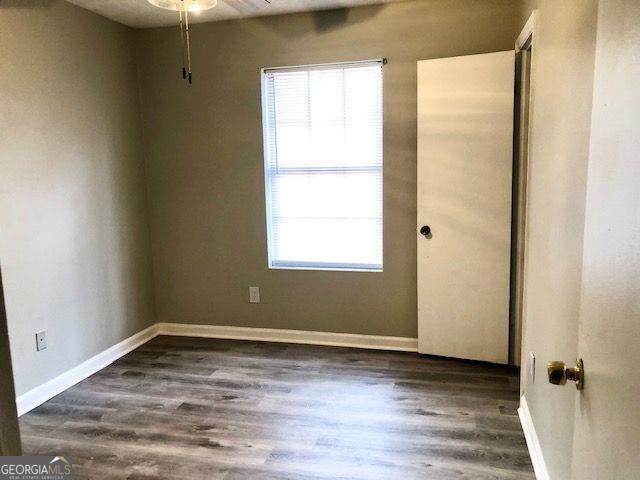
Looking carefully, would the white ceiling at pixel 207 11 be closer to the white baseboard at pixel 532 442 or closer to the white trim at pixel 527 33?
the white trim at pixel 527 33

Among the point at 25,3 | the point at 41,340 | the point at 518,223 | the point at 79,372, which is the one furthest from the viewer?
the point at 79,372

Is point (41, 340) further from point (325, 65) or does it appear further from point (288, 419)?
point (325, 65)

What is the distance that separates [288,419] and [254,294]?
1.38 m

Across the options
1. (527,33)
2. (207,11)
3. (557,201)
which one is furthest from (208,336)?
(527,33)

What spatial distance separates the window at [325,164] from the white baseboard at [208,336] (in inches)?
21.2

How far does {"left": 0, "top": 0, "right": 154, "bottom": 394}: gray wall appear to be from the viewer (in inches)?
108

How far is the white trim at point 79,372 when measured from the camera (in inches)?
110

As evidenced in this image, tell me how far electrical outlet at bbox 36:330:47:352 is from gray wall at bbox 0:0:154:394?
0.03 meters

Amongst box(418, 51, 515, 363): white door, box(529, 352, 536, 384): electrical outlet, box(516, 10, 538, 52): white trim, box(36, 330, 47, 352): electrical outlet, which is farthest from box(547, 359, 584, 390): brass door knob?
box(36, 330, 47, 352): electrical outlet

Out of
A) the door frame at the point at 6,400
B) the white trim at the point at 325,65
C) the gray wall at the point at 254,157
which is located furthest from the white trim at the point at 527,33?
the door frame at the point at 6,400

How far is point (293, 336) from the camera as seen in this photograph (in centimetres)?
379

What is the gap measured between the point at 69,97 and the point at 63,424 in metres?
2.00

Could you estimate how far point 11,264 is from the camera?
2717 millimetres

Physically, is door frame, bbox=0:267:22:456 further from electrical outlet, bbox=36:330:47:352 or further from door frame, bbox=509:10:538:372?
door frame, bbox=509:10:538:372
